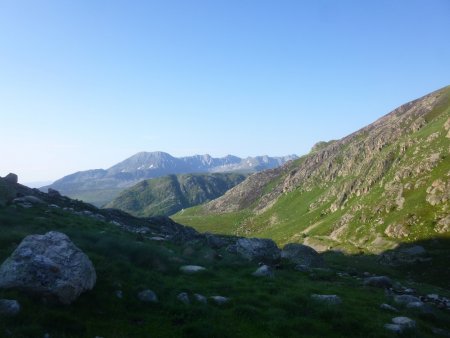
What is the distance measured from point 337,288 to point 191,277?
32.0 feet

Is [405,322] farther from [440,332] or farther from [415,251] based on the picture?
[415,251]

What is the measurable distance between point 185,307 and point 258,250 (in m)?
17.7

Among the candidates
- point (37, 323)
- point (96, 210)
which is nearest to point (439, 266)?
point (96, 210)

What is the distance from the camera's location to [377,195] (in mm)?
99750

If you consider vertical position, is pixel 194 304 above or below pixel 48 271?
below

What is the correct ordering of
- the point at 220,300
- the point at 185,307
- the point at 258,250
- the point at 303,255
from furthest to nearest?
the point at 303,255 < the point at 258,250 < the point at 220,300 < the point at 185,307

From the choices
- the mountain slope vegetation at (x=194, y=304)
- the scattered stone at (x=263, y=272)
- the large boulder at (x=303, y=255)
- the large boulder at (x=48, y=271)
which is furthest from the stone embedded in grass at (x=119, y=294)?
the large boulder at (x=303, y=255)

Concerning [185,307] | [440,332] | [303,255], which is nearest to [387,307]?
[440,332]

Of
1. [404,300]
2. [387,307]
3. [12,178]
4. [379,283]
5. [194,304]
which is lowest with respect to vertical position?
[379,283]

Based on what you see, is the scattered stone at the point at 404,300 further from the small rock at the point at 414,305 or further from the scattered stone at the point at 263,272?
the scattered stone at the point at 263,272

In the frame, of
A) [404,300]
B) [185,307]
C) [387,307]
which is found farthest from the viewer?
[404,300]

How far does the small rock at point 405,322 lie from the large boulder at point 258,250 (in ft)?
50.9

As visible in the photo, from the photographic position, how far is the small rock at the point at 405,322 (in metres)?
18.7

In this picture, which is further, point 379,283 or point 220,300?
point 379,283
